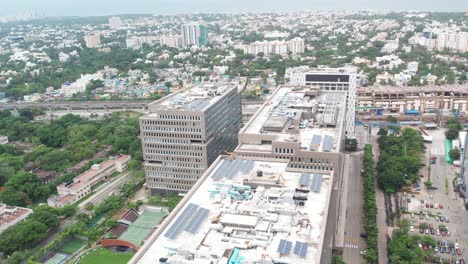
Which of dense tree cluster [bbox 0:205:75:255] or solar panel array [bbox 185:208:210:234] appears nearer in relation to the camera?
solar panel array [bbox 185:208:210:234]

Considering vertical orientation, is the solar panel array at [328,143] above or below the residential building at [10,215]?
above

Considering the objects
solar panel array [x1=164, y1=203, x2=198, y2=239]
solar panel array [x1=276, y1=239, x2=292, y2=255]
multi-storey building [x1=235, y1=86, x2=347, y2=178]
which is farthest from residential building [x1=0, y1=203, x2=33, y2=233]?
solar panel array [x1=276, y1=239, x2=292, y2=255]

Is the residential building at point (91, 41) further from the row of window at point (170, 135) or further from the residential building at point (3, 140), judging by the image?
the row of window at point (170, 135)

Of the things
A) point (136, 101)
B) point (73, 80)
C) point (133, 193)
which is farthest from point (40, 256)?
point (73, 80)

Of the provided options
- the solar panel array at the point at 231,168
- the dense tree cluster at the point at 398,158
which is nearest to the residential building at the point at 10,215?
the solar panel array at the point at 231,168

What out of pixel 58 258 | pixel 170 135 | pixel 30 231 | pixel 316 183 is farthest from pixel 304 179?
pixel 30 231

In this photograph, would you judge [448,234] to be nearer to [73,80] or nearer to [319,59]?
[319,59]

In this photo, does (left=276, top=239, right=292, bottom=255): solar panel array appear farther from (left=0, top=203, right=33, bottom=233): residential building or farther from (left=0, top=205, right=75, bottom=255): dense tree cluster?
(left=0, top=203, right=33, bottom=233): residential building
